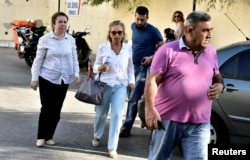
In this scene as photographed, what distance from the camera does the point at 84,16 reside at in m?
18.7

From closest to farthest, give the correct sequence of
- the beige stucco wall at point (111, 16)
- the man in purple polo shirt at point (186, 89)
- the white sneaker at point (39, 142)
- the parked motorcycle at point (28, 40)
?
the man in purple polo shirt at point (186, 89), the white sneaker at point (39, 142), the beige stucco wall at point (111, 16), the parked motorcycle at point (28, 40)

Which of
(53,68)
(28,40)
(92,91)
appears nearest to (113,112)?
(92,91)

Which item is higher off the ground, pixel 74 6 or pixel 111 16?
pixel 74 6

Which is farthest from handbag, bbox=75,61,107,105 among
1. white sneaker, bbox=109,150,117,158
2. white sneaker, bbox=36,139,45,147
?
white sneaker, bbox=36,139,45,147

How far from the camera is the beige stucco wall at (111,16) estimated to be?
1348 cm

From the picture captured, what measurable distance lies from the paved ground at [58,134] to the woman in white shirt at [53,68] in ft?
1.18

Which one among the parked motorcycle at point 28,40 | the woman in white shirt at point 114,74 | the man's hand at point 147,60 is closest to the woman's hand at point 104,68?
the woman in white shirt at point 114,74

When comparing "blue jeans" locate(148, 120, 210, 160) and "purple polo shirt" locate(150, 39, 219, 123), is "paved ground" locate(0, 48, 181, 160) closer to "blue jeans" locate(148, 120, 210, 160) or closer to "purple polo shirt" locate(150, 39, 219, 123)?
"blue jeans" locate(148, 120, 210, 160)

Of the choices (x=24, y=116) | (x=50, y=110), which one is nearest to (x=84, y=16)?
(x=24, y=116)

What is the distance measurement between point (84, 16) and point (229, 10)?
6718mm

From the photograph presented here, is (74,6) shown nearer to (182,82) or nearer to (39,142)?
(39,142)

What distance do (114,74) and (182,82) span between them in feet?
8.06

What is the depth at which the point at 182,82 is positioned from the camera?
402 cm

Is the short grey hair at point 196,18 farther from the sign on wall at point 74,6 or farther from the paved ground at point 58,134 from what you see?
the sign on wall at point 74,6
